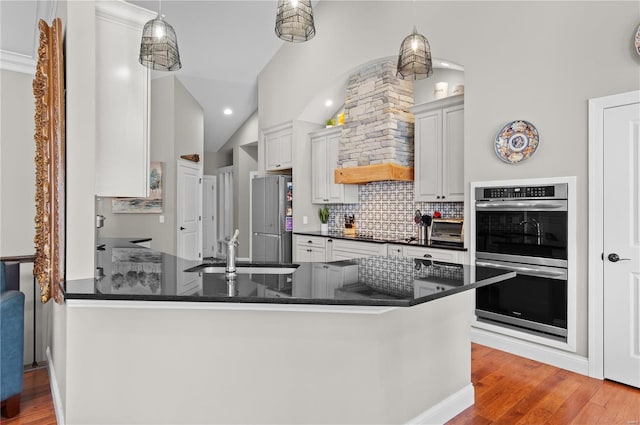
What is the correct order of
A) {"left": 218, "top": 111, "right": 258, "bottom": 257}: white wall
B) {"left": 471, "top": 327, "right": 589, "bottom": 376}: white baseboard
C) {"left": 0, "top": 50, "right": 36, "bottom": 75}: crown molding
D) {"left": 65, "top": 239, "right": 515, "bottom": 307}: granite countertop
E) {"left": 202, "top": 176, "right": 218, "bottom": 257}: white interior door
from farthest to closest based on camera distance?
{"left": 202, "top": 176, "right": 218, "bottom": 257}: white interior door → {"left": 218, "top": 111, "right": 258, "bottom": 257}: white wall → {"left": 0, "top": 50, "right": 36, "bottom": 75}: crown molding → {"left": 471, "top": 327, "right": 589, "bottom": 376}: white baseboard → {"left": 65, "top": 239, "right": 515, "bottom": 307}: granite countertop

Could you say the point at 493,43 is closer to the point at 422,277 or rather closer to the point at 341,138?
the point at 341,138

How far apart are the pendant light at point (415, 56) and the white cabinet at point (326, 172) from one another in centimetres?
288

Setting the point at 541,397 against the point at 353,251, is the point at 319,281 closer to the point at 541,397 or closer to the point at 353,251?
the point at 541,397

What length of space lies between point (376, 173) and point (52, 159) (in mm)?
3355

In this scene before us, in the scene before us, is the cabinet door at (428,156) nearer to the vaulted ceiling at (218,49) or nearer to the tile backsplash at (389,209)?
the tile backsplash at (389,209)

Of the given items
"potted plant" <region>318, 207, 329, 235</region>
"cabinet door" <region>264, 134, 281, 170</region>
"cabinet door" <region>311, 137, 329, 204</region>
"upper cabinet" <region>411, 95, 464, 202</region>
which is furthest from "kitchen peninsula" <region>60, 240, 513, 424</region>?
"cabinet door" <region>264, 134, 281, 170</region>

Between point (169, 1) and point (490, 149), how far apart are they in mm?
4565

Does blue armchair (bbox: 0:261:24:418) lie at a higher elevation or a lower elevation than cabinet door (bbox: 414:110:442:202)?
lower

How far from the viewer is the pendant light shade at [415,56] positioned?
2.57 metres

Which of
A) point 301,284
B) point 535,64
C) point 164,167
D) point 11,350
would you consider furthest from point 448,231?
point 164,167

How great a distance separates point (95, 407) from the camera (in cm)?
189

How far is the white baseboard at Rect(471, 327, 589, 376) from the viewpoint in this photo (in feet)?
10.1

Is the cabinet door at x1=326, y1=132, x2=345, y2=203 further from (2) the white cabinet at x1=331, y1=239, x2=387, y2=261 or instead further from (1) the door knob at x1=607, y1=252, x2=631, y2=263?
(1) the door knob at x1=607, y1=252, x2=631, y2=263

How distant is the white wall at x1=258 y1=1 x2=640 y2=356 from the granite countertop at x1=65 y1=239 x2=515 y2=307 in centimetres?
150
